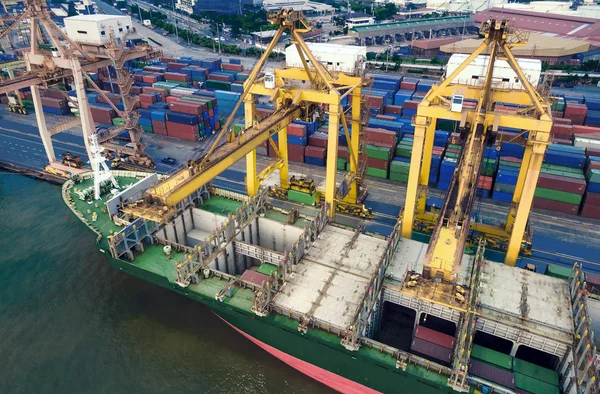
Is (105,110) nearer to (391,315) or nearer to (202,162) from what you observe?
(202,162)

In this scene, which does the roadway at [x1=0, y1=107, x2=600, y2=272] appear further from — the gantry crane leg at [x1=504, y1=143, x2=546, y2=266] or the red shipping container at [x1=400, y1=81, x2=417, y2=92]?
the red shipping container at [x1=400, y1=81, x2=417, y2=92]

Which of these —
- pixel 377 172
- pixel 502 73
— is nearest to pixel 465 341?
pixel 502 73

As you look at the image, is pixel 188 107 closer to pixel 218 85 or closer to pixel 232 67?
pixel 218 85

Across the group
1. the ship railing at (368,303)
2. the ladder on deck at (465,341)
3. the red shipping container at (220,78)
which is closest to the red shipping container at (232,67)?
the red shipping container at (220,78)

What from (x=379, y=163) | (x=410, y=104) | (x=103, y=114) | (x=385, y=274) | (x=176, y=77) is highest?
(x=176, y=77)

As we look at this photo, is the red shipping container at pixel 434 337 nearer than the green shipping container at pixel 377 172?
Yes

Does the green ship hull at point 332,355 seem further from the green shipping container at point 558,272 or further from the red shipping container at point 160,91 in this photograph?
the red shipping container at point 160,91
